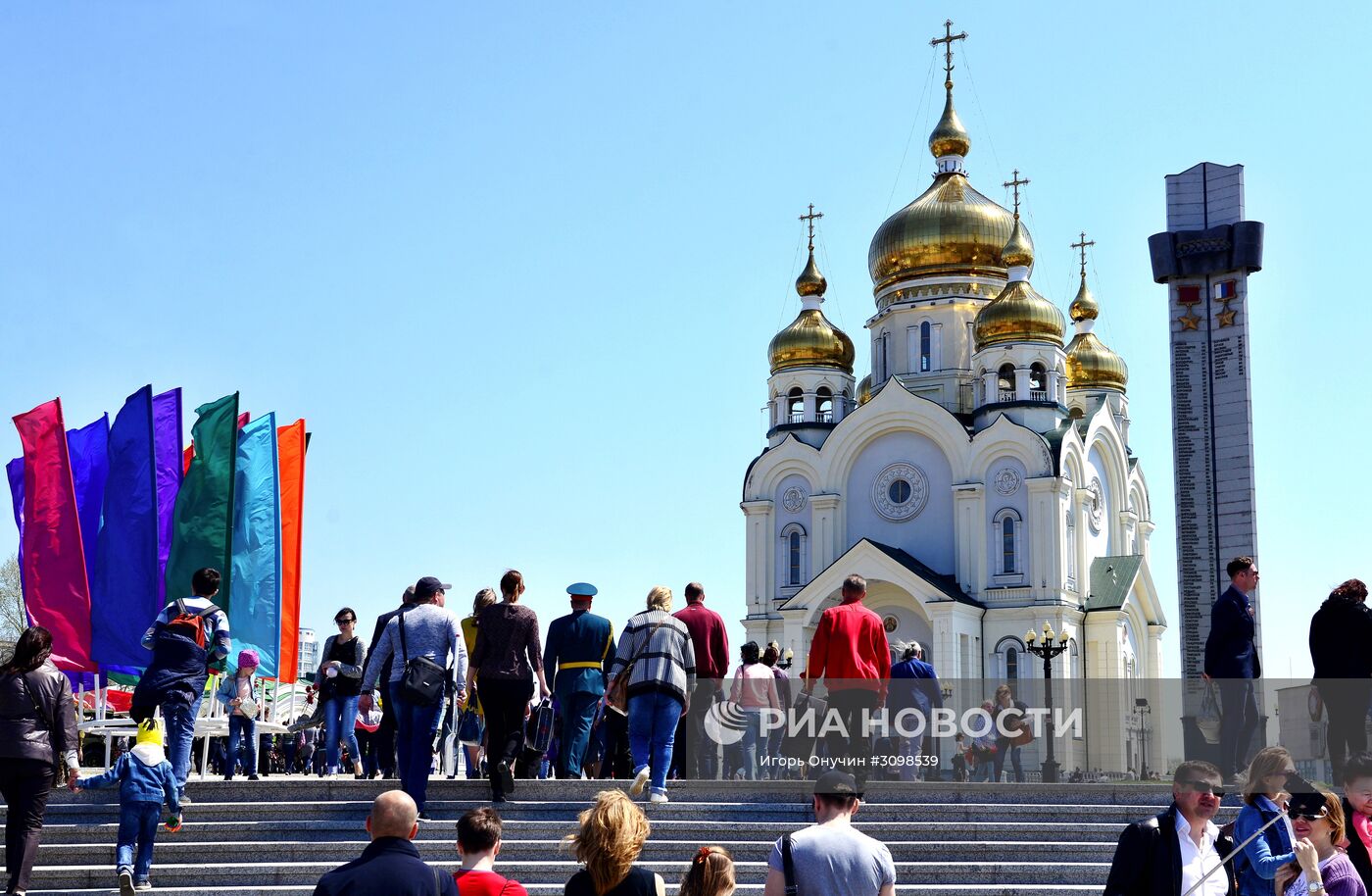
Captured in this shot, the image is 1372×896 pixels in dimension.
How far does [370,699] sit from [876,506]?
125ft

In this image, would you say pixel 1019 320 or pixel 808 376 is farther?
pixel 808 376

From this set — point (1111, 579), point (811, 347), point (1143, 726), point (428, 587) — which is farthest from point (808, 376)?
point (428, 587)

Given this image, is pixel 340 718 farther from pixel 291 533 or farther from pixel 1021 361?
pixel 1021 361

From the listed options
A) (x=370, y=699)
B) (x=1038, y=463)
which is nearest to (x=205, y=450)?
(x=370, y=699)

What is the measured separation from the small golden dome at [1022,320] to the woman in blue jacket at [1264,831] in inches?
1610

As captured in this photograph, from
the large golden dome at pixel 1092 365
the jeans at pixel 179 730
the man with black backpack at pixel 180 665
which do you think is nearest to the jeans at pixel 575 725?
the man with black backpack at pixel 180 665

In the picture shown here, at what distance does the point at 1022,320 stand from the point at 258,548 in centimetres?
3255

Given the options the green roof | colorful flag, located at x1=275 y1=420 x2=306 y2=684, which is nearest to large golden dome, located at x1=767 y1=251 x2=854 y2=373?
the green roof

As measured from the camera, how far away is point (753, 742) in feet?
44.7

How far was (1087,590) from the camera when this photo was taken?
154 ft

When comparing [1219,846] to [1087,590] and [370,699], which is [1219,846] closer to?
[370,699]

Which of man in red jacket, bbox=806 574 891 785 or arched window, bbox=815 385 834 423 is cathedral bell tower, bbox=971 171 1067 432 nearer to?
arched window, bbox=815 385 834 423

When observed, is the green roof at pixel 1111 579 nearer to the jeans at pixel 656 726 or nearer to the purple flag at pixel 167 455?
the purple flag at pixel 167 455

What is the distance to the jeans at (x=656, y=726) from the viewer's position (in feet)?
35.3
